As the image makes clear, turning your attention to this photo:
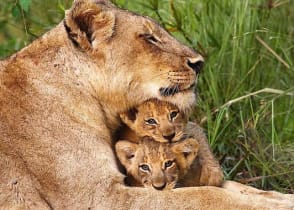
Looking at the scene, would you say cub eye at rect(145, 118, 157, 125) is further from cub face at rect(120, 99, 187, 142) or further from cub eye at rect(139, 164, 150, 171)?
cub eye at rect(139, 164, 150, 171)

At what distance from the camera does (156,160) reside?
6277 mm

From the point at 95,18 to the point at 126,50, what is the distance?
262 millimetres

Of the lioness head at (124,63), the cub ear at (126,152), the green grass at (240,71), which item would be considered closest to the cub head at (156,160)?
the cub ear at (126,152)

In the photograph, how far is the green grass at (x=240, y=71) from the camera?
7.75 m

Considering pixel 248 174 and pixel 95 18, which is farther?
pixel 248 174

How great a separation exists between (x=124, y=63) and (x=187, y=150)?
24.7 inches

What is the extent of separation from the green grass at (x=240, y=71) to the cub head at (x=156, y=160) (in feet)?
3.83

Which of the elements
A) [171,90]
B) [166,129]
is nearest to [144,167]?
[166,129]

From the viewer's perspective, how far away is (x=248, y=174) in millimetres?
7684

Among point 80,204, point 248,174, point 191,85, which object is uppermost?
point 191,85

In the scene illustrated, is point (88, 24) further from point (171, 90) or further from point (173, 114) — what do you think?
point (173, 114)

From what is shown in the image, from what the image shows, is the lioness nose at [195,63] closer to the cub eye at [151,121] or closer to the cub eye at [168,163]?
the cub eye at [151,121]

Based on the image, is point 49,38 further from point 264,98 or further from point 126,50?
point 264,98

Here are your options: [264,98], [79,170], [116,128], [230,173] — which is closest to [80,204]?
[79,170]
